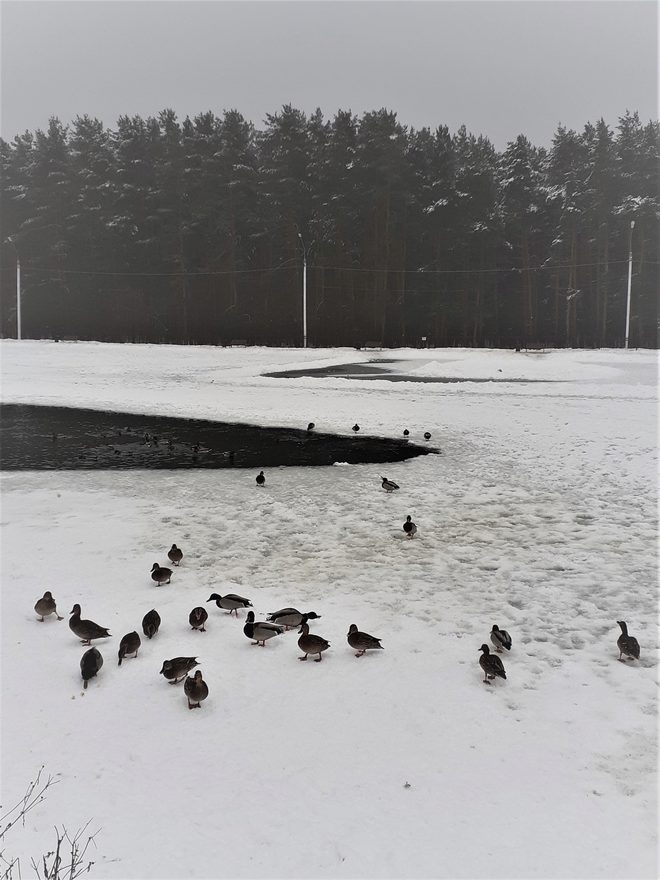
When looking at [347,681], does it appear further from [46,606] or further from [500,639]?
[46,606]

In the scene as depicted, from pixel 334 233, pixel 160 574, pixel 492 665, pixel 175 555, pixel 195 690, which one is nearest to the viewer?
pixel 195 690

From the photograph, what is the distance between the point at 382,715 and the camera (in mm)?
4566

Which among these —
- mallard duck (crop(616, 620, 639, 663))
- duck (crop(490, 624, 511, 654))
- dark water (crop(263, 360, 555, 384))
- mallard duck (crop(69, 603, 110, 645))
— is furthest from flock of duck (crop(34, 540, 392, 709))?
dark water (crop(263, 360, 555, 384))

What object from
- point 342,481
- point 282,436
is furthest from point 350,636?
point 282,436

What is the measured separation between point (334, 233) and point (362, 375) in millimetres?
33530

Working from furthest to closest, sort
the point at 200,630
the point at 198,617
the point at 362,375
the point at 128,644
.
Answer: the point at 362,375 → the point at 200,630 → the point at 198,617 → the point at 128,644

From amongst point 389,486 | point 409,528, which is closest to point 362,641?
point 409,528

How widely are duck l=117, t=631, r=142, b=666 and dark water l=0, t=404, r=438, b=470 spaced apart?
24.6ft

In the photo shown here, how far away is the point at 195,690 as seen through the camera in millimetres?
4559

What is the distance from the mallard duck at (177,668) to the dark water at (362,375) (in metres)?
22.5

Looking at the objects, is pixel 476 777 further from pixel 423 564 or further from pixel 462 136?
pixel 462 136

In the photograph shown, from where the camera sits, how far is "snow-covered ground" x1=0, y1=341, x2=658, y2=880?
11.5ft

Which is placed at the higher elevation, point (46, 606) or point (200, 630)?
point (46, 606)

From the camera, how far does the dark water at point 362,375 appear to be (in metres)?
27.2
